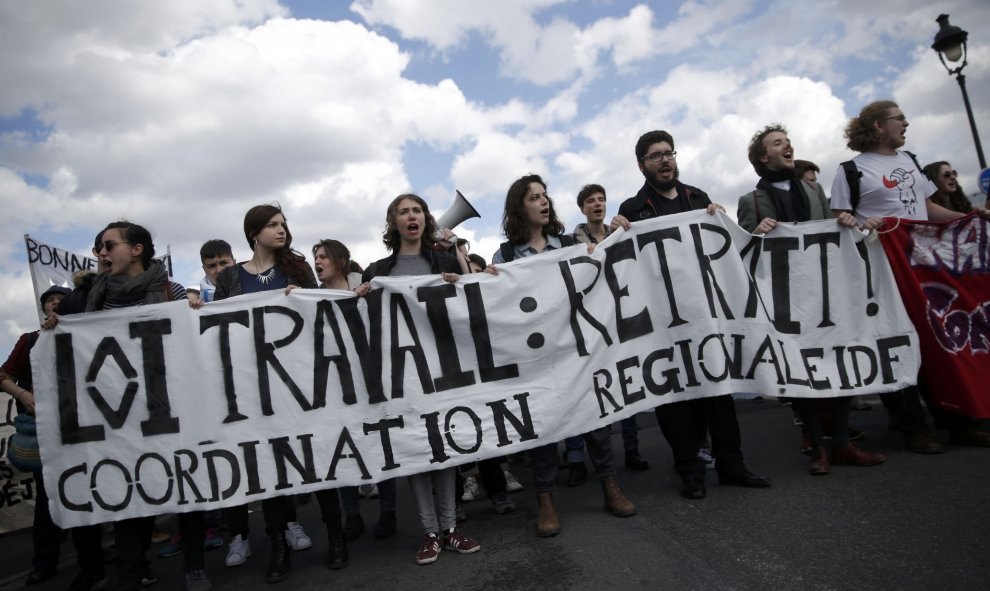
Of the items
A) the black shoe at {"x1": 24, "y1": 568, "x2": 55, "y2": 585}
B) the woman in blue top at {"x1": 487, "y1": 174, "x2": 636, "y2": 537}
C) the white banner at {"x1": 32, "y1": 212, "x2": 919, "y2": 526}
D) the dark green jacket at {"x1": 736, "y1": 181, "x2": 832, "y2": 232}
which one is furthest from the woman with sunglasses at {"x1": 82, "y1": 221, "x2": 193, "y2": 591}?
the dark green jacket at {"x1": 736, "y1": 181, "x2": 832, "y2": 232}

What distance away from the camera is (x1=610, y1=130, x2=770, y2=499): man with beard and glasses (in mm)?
3855

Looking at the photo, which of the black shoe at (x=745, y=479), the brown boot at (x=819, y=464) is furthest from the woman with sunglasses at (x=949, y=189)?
the black shoe at (x=745, y=479)

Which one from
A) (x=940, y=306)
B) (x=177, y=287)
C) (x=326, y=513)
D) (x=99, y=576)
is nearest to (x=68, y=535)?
(x=99, y=576)

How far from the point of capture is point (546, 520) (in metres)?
3.55

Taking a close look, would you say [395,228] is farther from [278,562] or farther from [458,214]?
[458,214]

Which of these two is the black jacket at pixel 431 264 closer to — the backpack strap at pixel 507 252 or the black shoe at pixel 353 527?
the backpack strap at pixel 507 252

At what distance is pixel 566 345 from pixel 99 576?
10.9 feet

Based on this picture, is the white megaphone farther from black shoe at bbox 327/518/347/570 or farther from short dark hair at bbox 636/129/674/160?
black shoe at bbox 327/518/347/570

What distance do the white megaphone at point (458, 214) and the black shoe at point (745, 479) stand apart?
4091 mm

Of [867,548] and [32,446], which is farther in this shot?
[32,446]

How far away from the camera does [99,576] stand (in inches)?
154

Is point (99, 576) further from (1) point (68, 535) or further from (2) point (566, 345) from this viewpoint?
(2) point (566, 345)

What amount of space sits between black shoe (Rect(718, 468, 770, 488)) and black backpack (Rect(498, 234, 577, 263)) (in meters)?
1.81

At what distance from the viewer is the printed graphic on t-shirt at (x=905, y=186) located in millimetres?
4344
